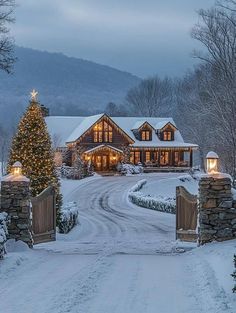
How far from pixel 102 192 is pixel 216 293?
3165cm

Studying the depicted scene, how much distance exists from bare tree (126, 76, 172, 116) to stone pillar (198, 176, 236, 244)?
6514 centimetres

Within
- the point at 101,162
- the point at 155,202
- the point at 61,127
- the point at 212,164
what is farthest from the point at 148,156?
the point at 212,164

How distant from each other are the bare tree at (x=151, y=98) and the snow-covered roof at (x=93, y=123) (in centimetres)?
1863

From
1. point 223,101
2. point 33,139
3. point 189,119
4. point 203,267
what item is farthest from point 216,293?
point 189,119

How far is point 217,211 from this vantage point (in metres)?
12.6

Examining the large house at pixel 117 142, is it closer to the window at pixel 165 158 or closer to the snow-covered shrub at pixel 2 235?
the window at pixel 165 158

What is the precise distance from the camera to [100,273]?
9617 millimetres

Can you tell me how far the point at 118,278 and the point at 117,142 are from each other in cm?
4494

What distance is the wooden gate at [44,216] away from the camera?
47.0 feet

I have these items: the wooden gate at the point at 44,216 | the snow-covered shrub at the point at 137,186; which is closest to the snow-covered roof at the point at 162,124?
the snow-covered shrub at the point at 137,186

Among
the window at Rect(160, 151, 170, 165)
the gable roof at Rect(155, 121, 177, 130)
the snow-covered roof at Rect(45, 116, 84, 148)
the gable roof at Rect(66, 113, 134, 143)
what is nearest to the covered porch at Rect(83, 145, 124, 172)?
the gable roof at Rect(66, 113, 134, 143)

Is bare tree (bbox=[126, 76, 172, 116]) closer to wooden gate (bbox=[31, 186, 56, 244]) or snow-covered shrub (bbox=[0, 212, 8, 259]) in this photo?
wooden gate (bbox=[31, 186, 56, 244])

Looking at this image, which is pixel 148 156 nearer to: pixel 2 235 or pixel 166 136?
pixel 166 136

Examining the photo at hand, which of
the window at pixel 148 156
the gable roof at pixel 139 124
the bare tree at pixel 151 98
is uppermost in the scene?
the bare tree at pixel 151 98
